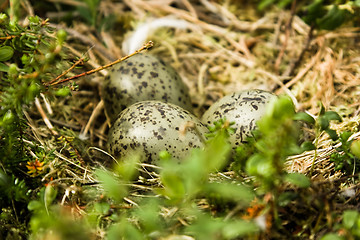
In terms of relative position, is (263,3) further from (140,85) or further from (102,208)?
(102,208)

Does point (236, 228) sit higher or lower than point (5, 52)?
lower

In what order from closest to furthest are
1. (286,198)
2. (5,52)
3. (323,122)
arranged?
(286,198), (323,122), (5,52)

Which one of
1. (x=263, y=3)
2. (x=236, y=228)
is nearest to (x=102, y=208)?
(x=236, y=228)

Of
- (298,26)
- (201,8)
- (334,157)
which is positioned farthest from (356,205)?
(201,8)

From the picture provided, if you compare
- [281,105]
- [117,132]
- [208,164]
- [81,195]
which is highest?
[281,105]

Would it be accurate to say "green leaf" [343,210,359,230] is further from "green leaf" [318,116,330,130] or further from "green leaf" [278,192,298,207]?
"green leaf" [318,116,330,130]

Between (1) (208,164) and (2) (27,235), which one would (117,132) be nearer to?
(2) (27,235)
